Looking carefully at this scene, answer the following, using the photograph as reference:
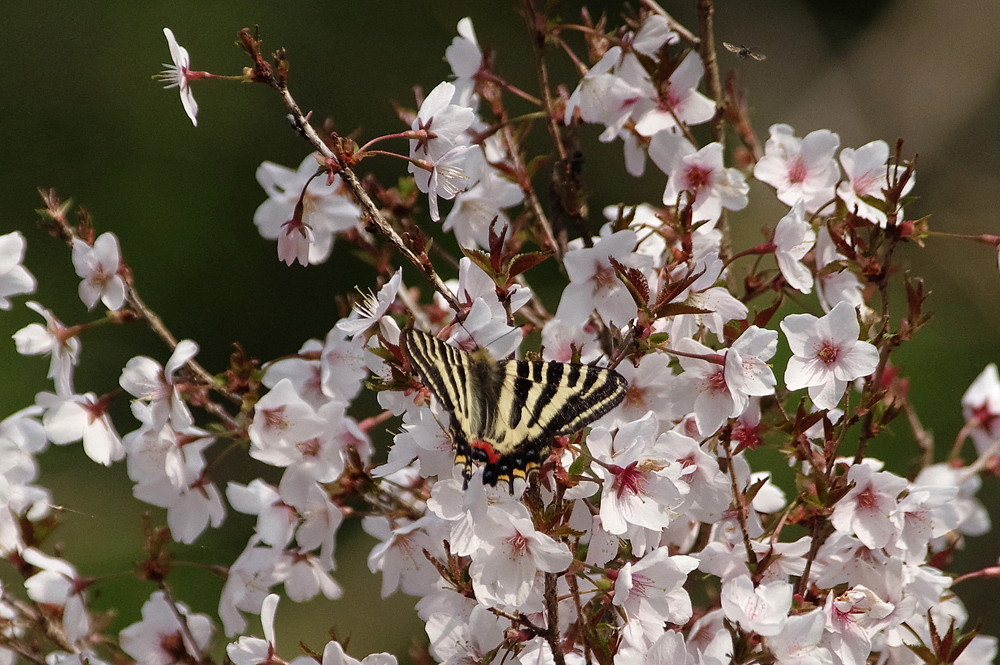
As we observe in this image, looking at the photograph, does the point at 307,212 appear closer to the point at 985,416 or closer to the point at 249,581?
the point at 249,581

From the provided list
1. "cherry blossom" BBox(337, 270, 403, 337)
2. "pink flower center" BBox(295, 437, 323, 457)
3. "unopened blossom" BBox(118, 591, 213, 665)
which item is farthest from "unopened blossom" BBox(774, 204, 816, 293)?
"unopened blossom" BBox(118, 591, 213, 665)

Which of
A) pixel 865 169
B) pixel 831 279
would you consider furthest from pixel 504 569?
pixel 865 169

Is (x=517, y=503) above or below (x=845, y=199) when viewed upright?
below

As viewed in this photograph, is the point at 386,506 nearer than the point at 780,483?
Yes

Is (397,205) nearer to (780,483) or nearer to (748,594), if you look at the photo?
(748,594)

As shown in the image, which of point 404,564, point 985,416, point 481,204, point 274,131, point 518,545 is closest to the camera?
point 518,545

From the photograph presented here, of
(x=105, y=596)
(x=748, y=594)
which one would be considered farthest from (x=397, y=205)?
(x=105, y=596)

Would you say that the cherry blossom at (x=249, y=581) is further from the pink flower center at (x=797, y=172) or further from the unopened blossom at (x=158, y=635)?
the pink flower center at (x=797, y=172)
